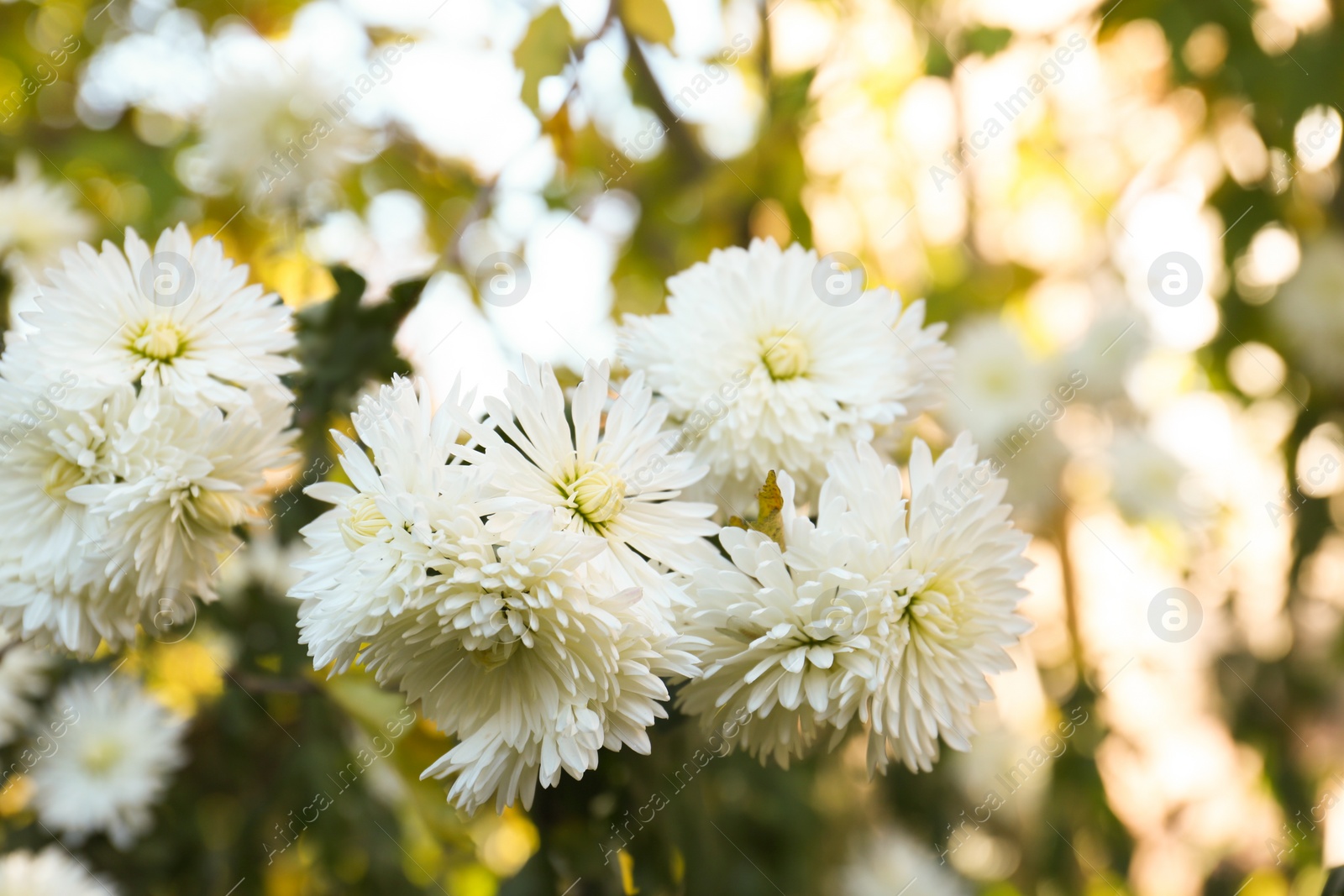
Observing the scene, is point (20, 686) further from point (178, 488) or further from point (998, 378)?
point (998, 378)

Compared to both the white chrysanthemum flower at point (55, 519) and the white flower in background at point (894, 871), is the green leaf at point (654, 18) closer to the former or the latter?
the white chrysanthemum flower at point (55, 519)

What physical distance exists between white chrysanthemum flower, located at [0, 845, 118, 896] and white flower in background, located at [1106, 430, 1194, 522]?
4.34 ft

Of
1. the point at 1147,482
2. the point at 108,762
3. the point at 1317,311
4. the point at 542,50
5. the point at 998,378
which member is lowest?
the point at 108,762

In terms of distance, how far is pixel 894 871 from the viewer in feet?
4.01

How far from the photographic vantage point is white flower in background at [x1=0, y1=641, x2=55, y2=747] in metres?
0.86

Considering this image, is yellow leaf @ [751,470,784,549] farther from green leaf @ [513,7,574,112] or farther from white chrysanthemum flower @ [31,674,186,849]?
white chrysanthemum flower @ [31,674,186,849]

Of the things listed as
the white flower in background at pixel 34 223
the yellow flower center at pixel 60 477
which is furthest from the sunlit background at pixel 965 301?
the yellow flower center at pixel 60 477

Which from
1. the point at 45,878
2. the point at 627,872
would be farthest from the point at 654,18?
the point at 45,878

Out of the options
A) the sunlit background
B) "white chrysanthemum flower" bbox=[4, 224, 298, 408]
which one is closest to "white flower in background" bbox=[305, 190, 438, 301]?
the sunlit background

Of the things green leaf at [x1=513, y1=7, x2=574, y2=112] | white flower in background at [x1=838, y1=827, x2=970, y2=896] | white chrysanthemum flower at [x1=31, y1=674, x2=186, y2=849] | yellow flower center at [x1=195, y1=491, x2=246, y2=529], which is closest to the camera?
yellow flower center at [x1=195, y1=491, x2=246, y2=529]

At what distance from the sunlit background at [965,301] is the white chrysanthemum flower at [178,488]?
249mm

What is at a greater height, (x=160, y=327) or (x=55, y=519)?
(x=160, y=327)

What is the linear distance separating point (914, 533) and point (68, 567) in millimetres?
472

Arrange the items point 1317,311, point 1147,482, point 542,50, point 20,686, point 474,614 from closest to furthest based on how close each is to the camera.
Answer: point 474,614, point 542,50, point 20,686, point 1317,311, point 1147,482
